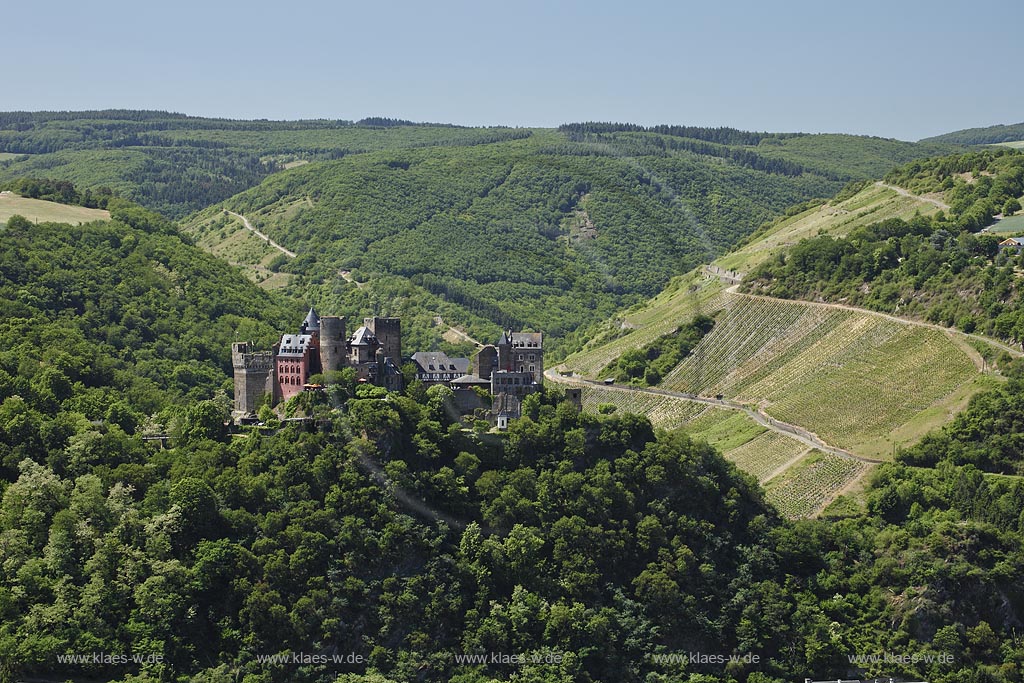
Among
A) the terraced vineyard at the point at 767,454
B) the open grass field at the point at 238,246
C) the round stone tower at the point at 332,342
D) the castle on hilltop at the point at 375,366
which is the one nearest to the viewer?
the round stone tower at the point at 332,342

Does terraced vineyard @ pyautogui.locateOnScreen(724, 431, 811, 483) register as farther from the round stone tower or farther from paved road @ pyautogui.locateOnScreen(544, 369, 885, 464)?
the round stone tower

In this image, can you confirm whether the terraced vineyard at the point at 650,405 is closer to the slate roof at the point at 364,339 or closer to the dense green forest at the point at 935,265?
the dense green forest at the point at 935,265

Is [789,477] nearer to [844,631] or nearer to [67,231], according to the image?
[844,631]

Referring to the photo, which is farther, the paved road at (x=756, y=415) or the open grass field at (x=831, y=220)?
the open grass field at (x=831, y=220)

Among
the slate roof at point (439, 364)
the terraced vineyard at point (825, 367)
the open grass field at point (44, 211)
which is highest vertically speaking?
the open grass field at point (44, 211)

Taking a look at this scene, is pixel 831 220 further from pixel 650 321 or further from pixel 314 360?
pixel 314 360

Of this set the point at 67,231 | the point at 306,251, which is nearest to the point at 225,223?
the point at 306,251

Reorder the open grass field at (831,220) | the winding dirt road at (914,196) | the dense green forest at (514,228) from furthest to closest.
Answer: the dense green forest at (514,228)
the open grass field at (831,220)
the winding dirt road at (914,196)

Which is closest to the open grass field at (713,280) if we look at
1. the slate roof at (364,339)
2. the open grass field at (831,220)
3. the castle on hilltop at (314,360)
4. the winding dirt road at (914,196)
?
the open grass field at (831,220)
